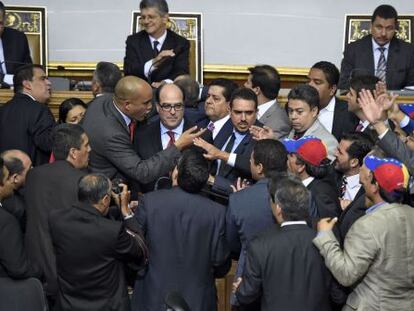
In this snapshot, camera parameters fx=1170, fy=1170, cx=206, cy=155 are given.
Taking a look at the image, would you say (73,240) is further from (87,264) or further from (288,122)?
(288,122)

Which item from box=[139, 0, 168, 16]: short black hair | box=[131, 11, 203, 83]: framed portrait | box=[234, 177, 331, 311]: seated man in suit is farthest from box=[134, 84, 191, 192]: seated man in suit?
box=[131, 11, 203, 83]: framed portrait

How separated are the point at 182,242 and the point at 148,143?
1.33m

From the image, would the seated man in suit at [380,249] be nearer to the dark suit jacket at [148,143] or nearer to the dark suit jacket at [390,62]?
the dark suit jacket at [148,143]

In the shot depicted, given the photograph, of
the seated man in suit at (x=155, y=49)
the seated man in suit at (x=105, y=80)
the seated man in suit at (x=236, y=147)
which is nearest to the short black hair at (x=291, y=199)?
the seated man in suit at (x=236, y=147)

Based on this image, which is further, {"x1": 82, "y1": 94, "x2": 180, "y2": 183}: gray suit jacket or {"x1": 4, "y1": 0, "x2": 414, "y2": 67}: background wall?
{"x1": 4, "y1": 0, "x2": 414, "y2": 67}: background wall

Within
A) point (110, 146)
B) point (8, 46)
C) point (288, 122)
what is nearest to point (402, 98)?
point (288, 122)

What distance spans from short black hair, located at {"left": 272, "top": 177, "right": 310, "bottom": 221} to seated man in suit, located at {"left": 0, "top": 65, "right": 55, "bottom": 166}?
2603mm

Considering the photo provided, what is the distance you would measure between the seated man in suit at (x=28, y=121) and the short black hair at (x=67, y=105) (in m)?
0.16

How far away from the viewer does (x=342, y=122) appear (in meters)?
9.14

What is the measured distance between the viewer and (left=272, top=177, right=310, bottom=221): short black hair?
22.0ft

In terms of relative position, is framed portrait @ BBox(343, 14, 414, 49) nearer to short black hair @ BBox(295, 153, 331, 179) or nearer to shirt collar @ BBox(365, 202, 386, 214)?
short black hair @ BBox(295, 153, 331, 179)

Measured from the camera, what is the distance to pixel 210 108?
28.2 ft

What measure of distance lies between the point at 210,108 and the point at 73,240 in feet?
6.41

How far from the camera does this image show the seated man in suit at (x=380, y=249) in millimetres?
6652
